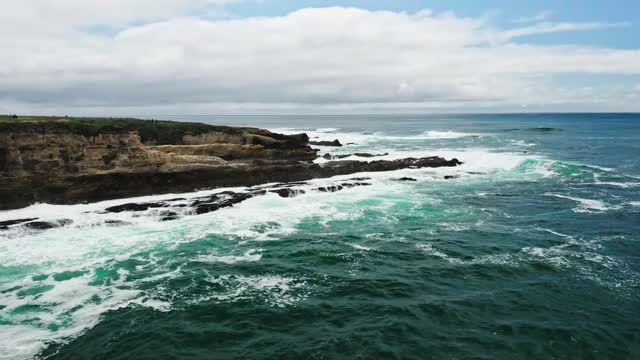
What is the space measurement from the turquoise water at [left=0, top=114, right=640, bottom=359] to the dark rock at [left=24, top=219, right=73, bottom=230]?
730 mm

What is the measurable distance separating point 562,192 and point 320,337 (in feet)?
90.3

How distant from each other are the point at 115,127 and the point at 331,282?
2437 centimetres

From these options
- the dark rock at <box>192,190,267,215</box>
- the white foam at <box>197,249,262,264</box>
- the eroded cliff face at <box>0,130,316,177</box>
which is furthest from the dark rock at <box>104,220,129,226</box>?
the white foam at <box>197,249,262,264</box>

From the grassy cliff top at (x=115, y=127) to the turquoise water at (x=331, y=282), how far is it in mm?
7051

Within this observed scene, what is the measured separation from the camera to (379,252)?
20094mm

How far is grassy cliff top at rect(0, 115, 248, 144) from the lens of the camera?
3162 centimetres

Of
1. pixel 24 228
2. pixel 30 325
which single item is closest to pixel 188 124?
pixel 24 228

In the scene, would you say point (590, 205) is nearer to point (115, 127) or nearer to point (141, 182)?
point (141, 182)

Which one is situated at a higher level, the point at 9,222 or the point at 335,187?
the point at 335,187

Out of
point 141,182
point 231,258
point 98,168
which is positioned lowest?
point 231,258

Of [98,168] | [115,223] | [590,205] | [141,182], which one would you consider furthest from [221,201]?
[590,205]

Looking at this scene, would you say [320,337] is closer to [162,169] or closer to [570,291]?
[570,291]

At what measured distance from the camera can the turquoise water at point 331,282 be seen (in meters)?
12.7

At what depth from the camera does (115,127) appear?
33.9 metres
